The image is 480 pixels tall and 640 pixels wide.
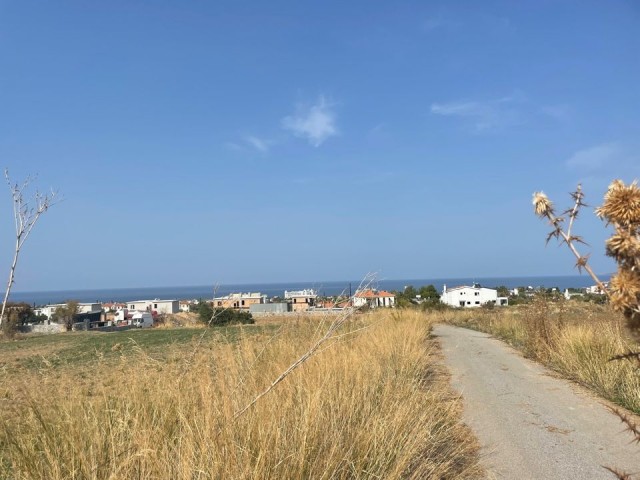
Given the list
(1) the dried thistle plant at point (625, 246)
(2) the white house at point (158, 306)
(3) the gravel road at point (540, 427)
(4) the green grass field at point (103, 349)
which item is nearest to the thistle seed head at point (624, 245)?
(1) the dried thistle plant at point (625, 246)

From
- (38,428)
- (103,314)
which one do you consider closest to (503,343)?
(38,428)

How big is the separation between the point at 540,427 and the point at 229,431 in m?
4.66

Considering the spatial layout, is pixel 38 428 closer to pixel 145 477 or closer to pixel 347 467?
pixel 145 477

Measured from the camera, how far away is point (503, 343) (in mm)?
16781

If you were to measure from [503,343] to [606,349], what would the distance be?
7951 millimetres

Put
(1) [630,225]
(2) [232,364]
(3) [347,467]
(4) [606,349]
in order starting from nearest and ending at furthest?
(1) [630,225]
(3) [347,467]
(2) [232,364]
(4) [606,349]

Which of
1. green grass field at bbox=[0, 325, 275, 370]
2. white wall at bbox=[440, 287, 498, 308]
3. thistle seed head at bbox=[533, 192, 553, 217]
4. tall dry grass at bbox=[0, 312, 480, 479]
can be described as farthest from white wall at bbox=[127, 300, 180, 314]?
thistle seed head at bbox=[533, 192, 553, 217]

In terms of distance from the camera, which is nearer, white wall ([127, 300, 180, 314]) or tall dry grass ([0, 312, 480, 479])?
tall dry grass ([0, 312, 480, 479])

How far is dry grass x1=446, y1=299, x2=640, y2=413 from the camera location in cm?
764

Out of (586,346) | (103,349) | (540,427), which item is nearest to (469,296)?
(103,349)

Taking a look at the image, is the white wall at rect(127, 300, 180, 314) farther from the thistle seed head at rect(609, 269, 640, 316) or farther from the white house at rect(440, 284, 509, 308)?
the thistle seed head at rect(609, 269, 640, 316)

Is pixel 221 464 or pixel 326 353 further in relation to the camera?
pixel 326 353

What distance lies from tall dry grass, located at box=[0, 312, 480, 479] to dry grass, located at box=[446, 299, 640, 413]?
7.41ft

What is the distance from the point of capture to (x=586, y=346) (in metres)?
9.57
